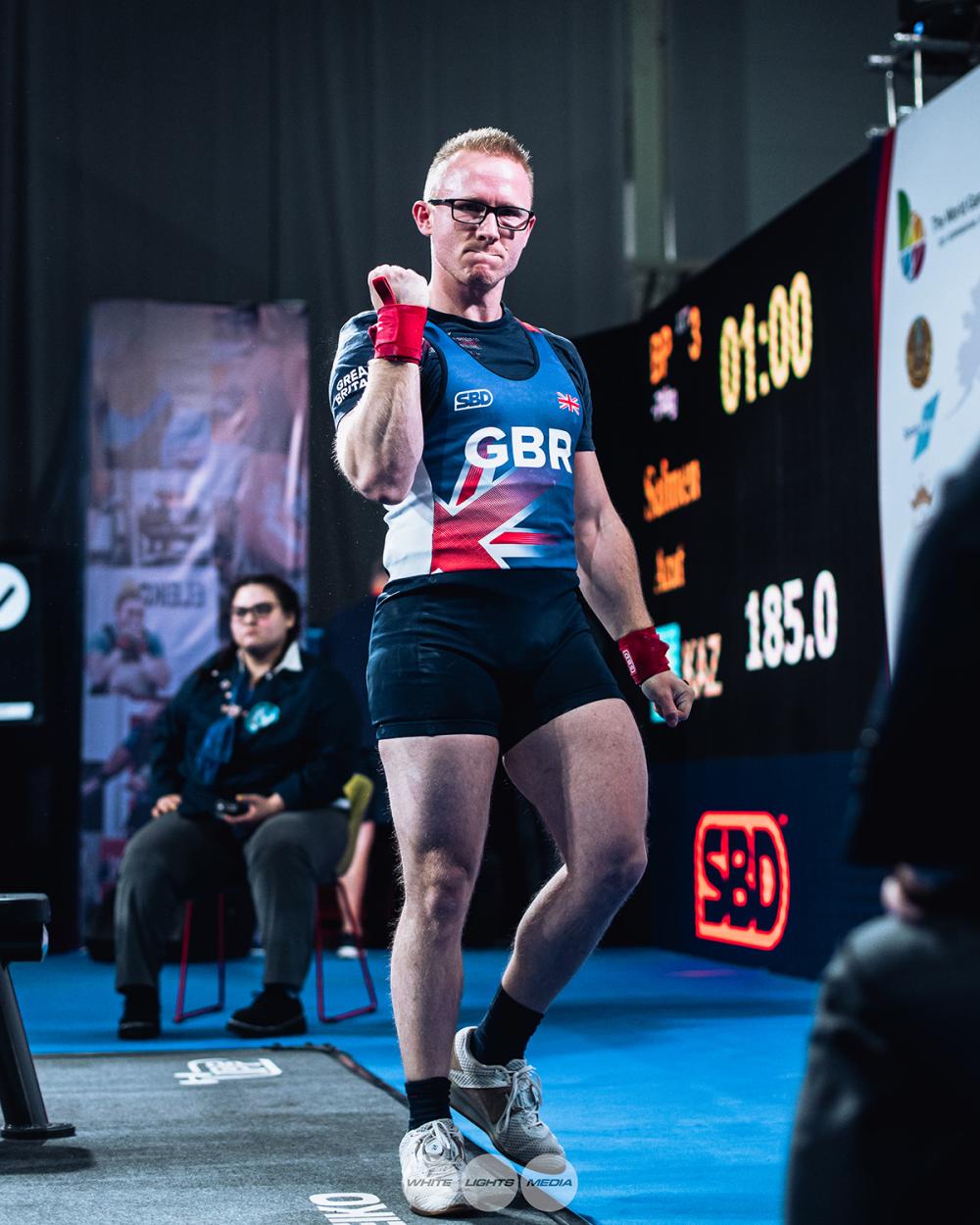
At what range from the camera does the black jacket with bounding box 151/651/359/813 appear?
487cm

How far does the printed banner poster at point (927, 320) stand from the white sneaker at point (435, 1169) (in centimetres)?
276

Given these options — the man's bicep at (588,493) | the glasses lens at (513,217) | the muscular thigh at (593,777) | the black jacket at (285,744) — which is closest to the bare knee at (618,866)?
the muscular thigh at (593,777)

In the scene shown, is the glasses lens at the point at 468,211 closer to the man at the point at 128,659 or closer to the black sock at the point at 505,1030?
the black sock at the point at 505,1030

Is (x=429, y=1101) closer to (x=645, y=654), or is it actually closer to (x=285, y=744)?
(x=645, y=654)

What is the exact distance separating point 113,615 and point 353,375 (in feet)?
20.1

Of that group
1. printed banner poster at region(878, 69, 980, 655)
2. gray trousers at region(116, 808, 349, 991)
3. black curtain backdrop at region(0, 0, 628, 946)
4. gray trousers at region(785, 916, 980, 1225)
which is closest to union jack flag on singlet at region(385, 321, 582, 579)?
gray trousers at region(785, 916, 980, 1225)

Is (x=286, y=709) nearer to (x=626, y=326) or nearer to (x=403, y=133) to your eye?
(x=626, y=326)

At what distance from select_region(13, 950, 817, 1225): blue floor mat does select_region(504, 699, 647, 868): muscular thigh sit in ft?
1.81

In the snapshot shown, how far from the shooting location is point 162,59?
30.2 ft

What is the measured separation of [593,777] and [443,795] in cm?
22

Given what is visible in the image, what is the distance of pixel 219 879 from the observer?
192 inches

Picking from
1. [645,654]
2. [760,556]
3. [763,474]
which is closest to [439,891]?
[645,654]

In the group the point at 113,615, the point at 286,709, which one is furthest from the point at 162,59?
the point at 286,709

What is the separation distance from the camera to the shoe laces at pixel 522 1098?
8.00ft
